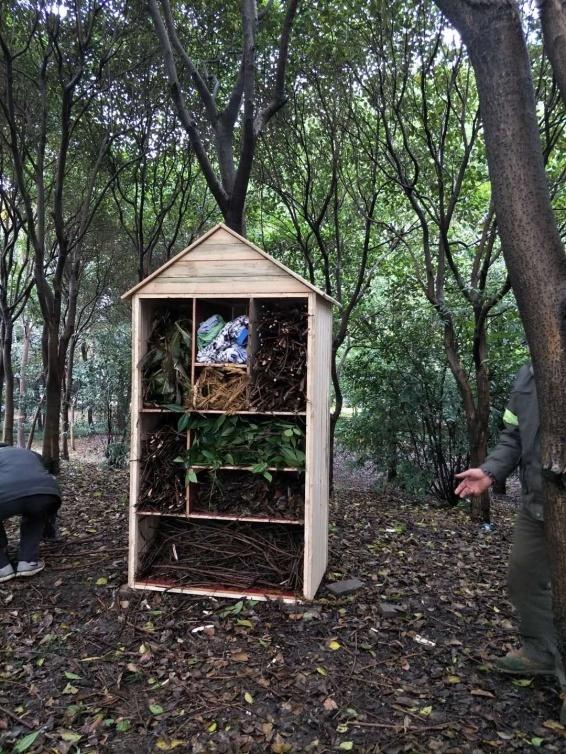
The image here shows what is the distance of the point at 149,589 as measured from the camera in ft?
12.9

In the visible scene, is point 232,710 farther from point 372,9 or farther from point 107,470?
point 107,470

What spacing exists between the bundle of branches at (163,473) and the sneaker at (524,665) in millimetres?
2344

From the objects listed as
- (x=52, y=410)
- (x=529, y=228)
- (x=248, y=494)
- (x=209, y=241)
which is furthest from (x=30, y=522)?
(x=529, y=228)

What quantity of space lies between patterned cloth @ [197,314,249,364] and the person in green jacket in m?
1.85

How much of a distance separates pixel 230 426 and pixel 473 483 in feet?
6.04

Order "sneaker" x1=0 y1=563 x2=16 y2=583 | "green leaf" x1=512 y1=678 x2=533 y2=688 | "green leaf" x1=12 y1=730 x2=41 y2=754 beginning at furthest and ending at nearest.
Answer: "sneaker" x1=0 y1=563 x2=16 y2=583 < "green leaf" x1=512 y1=678 x2=533 y2=688 < "green leaf" x1=12 y1=730 x2=41 y2=754

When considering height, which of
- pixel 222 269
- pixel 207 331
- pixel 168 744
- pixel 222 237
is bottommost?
pixel 168 744

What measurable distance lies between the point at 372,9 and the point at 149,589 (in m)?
6.12

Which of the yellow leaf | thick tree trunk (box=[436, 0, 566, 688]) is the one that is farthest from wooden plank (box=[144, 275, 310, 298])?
the yellow leaf

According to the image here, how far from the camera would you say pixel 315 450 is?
3854mm

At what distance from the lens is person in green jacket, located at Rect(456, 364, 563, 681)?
2.81 m

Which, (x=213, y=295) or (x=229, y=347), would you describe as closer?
(x=213, y=295)

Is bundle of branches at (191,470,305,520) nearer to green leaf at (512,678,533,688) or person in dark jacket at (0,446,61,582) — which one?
person in dark jacket at (0,446,61,582)

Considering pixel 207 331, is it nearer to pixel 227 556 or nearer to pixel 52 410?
pixel 227 556
